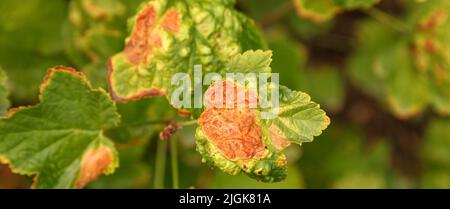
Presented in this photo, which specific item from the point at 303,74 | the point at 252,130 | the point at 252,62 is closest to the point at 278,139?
the point at 252,130

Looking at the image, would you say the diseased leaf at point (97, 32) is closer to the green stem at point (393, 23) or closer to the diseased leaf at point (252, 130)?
the diseased leaf at point (252, 130)

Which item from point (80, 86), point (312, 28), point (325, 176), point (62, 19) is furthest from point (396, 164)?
point (80, 86)

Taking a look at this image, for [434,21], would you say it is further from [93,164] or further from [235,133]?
[93,164]

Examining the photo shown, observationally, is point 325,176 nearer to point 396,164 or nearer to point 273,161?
point 396,164

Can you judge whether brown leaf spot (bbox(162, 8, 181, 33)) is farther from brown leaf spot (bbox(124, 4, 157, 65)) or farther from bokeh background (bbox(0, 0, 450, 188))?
bokeh background (bbox(0, 0, 450, 188))

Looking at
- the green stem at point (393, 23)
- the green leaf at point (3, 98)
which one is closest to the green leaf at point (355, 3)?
the green stem at point (393, 23)

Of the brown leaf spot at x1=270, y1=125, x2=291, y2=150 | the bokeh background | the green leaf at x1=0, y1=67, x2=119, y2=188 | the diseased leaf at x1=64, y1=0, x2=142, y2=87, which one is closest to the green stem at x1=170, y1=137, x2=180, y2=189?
the bokeh background
